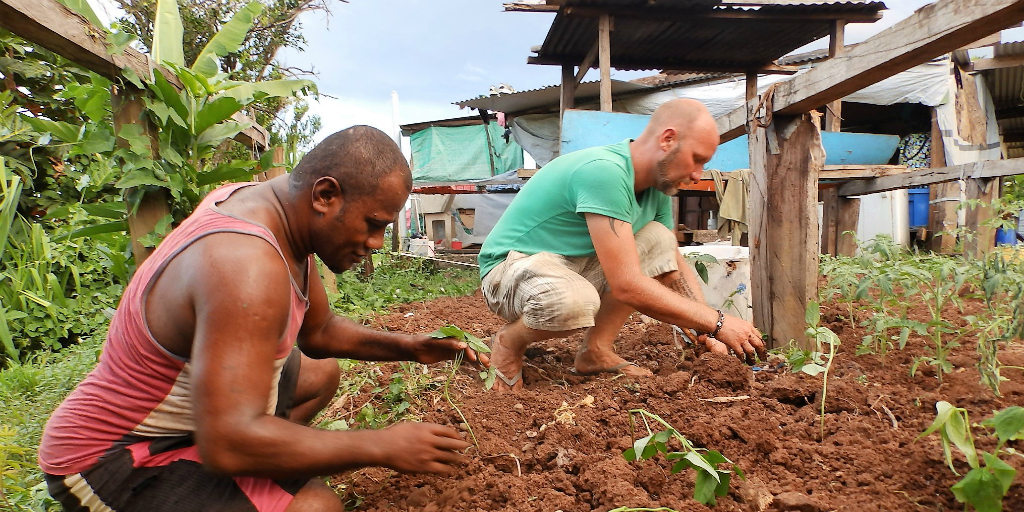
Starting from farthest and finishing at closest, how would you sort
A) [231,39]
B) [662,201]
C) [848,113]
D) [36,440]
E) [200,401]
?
1. [848,113]
2. [231,39]
3. [662,201]
4. [36,440]
5. [200,401]

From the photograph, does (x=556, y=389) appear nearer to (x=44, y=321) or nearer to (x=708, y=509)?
(x=708, y=509)

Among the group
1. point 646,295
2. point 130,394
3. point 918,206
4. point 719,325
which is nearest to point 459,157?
point 918,206

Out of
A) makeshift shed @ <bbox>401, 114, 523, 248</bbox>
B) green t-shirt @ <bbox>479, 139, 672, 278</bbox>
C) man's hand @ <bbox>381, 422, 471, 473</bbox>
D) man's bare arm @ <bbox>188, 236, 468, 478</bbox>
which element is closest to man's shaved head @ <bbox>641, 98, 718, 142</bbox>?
green t-shirt @ <bbox>479, 139, 672, 278</bbox>

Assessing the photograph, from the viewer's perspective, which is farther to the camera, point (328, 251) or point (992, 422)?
point (328, 251)

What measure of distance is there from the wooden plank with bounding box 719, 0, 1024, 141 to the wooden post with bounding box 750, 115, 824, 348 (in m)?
0.14

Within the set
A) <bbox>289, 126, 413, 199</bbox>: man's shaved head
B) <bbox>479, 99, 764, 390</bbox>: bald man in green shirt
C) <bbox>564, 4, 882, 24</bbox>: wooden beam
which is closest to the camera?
<bbox>289, 126, 413, 199</bbox>: man's shaved head

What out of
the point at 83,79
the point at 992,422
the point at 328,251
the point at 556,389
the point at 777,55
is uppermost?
the point at 777,55

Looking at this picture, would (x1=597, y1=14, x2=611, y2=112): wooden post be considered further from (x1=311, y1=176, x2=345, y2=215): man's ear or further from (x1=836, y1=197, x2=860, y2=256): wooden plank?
(x1=311, y1=176, x2=345, y2=215): man's ear

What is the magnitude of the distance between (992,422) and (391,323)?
3286 millimetres

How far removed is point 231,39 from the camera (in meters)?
3.15

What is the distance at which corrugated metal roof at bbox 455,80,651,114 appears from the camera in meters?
8.18

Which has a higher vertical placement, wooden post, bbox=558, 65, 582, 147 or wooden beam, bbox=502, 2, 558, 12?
wooden beam, bbox=502, 2, 558, 12

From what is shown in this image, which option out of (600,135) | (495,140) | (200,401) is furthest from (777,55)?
(200,401)

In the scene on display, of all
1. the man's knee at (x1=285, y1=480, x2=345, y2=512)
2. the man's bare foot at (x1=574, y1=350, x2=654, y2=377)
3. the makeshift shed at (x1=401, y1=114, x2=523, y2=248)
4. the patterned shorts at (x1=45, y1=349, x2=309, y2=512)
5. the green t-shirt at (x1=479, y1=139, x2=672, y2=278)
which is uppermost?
the makeshift shed at (x1=401, y1=114, x2=523, y2=248)
